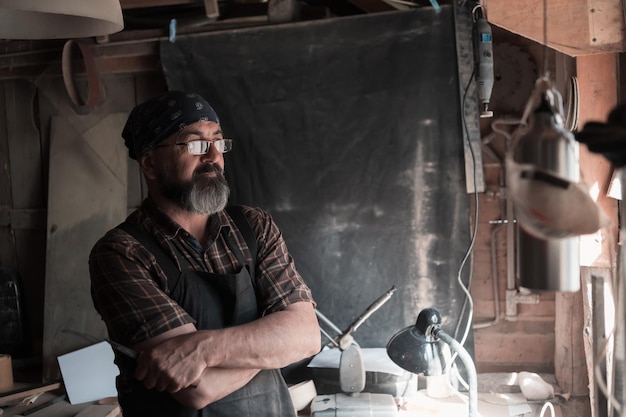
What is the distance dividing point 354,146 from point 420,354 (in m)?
1.27

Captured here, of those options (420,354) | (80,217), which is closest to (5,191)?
(80,217)

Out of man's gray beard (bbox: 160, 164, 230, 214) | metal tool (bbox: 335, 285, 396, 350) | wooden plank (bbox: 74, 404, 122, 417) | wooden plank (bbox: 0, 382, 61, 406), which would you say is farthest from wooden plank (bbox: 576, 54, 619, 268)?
wooden plank (bbox: 0, 382, 61, 406)

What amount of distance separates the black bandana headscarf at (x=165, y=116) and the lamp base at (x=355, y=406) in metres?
1.27

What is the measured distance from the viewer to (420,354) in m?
2.21

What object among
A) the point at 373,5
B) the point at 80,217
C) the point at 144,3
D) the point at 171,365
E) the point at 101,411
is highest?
the point at 144,3

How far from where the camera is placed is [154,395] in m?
1.90

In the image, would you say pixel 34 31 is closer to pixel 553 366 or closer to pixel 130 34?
pixel 130 34

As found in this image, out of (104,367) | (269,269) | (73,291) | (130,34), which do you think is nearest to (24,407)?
(104,367)

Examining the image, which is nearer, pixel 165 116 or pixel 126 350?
pixel 126 350

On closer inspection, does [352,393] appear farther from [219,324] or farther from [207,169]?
[207,169]

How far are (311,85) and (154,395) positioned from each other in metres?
1.79

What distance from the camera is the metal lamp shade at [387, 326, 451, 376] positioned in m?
2.21

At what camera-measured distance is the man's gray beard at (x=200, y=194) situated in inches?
82.1

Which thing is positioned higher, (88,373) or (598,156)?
(598,156)
